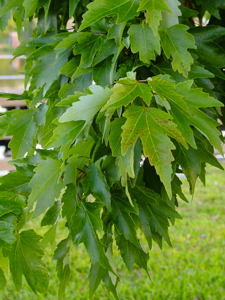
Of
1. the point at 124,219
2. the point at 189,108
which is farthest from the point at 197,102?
the point at 124,219

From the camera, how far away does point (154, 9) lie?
736 millimetres

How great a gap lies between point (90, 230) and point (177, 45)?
51cm

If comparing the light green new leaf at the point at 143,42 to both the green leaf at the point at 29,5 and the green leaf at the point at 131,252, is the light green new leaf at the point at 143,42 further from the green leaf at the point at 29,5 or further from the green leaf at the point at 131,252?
the green leaf at the point at 131,252

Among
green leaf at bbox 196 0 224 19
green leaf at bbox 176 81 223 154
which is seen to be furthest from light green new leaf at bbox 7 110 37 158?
green leaf at bbox 196 0 224 19

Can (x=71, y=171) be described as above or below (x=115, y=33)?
below

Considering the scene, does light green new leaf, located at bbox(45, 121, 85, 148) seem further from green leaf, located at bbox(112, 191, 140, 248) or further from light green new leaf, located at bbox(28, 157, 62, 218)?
green leaf, located at bbox(112, 191, 140, 248)

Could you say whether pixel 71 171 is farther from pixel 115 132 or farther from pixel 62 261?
pixel 62 261

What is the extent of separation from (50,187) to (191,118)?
380 mm

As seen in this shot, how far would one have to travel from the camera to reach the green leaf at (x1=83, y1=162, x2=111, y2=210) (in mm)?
883

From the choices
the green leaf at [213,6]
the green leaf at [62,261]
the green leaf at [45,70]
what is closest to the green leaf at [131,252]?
the green leaf at [62,261]

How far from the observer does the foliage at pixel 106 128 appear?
2.37ft

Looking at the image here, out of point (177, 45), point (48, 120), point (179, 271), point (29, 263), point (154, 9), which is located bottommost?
point (179, 271)

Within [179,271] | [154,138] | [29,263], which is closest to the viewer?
[154,138]

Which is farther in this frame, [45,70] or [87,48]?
[45,70]
